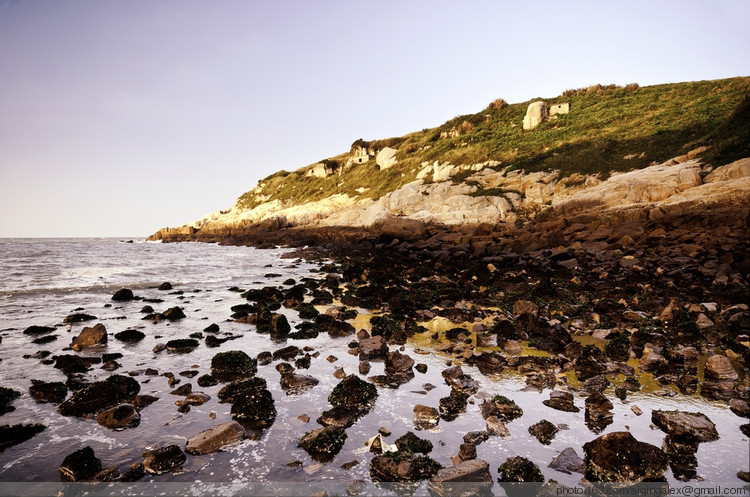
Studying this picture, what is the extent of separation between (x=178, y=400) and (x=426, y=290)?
449 inches

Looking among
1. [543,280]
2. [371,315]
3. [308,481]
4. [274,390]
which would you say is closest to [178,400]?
[274,390]

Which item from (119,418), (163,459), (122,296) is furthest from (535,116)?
(163,459)

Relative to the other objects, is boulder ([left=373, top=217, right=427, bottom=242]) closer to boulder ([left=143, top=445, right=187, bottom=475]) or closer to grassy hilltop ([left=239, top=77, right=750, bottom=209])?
grassy hilltop ([left=239, top=77, right=750, bottom=209])

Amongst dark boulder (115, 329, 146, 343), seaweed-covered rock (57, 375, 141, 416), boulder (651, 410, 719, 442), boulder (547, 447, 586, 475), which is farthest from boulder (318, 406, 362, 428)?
dark boulder (115, 329, 146, 343)

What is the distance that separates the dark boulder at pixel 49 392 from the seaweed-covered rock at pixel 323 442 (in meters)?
4.75

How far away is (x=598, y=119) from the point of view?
5081 centimetres

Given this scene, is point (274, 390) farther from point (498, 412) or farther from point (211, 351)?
point (498, 412)

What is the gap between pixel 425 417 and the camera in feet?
16.8

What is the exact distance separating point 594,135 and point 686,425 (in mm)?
51452

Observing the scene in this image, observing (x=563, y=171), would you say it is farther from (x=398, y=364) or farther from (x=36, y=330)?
(x=36, y=330)

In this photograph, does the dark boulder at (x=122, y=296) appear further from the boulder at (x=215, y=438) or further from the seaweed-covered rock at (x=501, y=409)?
the seaweed-covered rock at (x=501, y=409)

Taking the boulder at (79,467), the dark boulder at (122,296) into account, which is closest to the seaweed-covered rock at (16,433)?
the boulder at (79,467)

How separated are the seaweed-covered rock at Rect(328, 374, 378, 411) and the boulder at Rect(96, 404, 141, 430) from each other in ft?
9.86

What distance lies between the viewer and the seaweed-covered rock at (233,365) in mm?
7012
